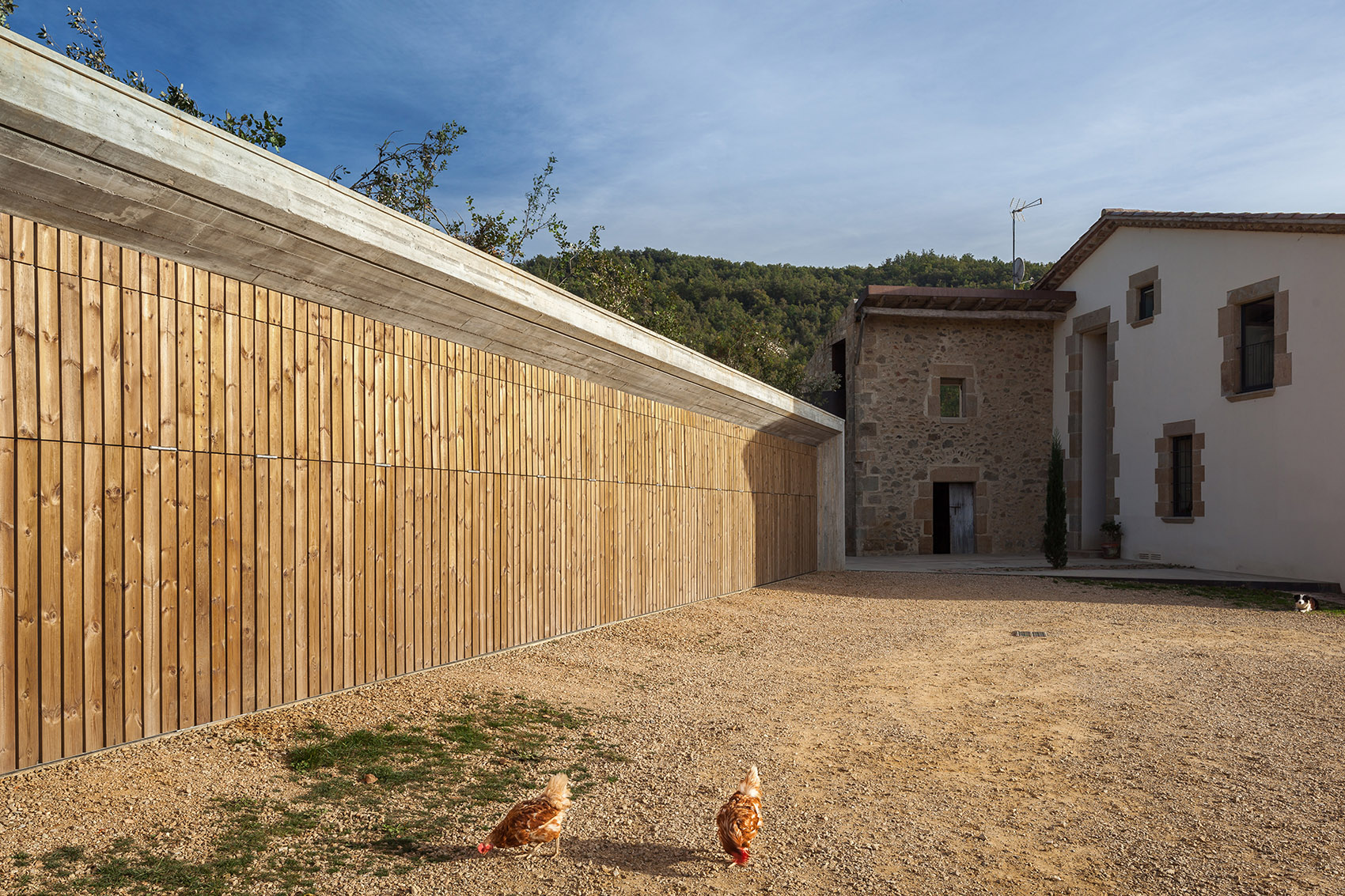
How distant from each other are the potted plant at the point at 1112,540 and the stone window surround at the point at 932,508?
7.86ft

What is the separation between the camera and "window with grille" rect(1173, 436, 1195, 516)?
1666cm

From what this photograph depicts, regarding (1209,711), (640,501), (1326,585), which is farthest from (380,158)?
(1326,585)

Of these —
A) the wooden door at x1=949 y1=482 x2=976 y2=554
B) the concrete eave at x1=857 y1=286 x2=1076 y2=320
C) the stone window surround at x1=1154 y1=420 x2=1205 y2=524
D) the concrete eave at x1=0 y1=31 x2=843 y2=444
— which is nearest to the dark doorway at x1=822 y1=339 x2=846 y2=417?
the concrete eave at x1=857 y1=286 x2=1076 y2=320

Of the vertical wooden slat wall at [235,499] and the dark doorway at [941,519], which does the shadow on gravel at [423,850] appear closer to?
the vertical wooden slat wall at [235,499]

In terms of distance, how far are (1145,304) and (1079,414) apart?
2660mm

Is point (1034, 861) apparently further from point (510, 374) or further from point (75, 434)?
point (510, 374)

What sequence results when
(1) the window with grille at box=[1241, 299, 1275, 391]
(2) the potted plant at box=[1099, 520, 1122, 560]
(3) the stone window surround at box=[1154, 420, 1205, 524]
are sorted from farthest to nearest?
(2) the potted plant at box=[1099, 520, 1122, 560] < (3) the stone window surround at box=[1154, 420, 1205, 524] < (1) the window with grille at box=[1241, 299, 1275, 391]

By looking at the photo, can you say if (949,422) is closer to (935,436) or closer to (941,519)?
(935,436)

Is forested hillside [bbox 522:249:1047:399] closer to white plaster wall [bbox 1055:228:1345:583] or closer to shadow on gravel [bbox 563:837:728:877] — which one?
white plaster wall [bbox 1055:228:1345:583]

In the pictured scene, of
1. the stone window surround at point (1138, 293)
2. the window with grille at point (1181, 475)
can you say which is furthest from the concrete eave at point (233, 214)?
the stone window surround at point (1138, 293)

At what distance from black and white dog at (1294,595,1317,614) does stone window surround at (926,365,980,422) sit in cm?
872

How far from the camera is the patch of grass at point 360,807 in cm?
308

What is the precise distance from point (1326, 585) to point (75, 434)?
15.3 m

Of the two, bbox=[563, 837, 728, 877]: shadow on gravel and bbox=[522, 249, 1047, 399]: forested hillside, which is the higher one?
bbox=[522, 249, 1047, 399]: forested hillside
